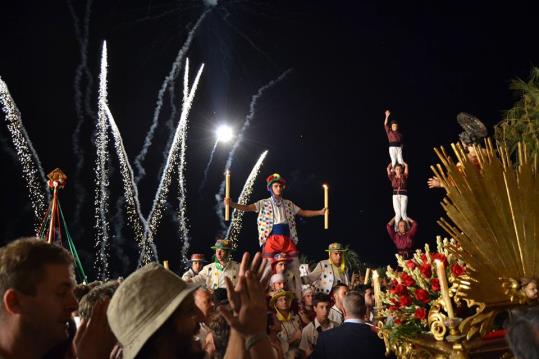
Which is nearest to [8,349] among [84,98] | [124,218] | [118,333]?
[118,333]

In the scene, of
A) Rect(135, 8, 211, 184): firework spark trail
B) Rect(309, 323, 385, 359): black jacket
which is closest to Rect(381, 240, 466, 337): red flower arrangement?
Rect(309, 323, 385, 359): black jacket

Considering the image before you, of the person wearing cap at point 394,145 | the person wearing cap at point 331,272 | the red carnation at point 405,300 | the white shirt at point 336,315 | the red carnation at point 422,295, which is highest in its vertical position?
the person wearing cap at point 394,145

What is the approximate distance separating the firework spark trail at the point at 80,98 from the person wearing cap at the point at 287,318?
62.0ft

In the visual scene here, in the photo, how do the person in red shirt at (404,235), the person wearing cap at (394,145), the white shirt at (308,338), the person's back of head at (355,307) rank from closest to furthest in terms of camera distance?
1. the person's back of head at (355,307)
2. the white shirt at (308,338)
3. the person in red shirt at (404,235)
4. the person wearing cap at (394,145)

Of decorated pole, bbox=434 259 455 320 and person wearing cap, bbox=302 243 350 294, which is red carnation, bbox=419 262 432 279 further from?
person wearing cap, bbox=302 243 350 294

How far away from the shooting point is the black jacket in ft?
17.1

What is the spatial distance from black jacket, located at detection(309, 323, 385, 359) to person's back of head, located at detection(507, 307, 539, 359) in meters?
3.28

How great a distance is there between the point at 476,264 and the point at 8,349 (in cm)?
265

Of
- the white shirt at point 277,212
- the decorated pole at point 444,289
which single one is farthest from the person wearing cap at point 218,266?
the decorated pole at point 444,289

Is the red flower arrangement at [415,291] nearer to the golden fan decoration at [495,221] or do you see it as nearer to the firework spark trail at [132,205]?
the golden fan decoration at [495,221]

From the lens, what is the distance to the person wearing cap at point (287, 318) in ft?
23.6

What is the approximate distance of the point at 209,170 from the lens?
34.5m

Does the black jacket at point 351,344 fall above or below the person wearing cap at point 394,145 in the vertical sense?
below

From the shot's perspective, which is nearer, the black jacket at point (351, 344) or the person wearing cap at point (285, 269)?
the black jacket at point (351, 344)
